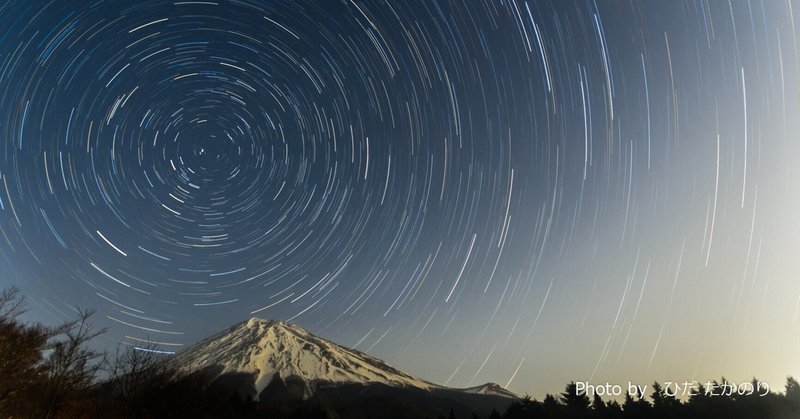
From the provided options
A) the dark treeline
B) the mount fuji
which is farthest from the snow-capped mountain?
the dark treeline

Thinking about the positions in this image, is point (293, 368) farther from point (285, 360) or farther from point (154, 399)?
point (154, 399)

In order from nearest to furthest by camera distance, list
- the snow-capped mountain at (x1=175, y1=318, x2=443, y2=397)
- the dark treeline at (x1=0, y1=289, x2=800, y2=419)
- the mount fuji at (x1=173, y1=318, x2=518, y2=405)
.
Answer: the dark treeline at (x1=0, y1=289, x2=800, y2=419) → the mount fuji at (x1=173, y1=318, x2=518, y2=405) → the snow-capped mountain at (x1=175, y1=318, x2=443, y2=397)

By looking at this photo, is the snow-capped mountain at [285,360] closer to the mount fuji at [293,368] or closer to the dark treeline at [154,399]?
the mount fuji at [293,368]

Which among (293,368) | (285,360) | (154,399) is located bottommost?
(154,399)

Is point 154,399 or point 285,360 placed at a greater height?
point 285,360

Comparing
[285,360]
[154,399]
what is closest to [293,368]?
[285,360]

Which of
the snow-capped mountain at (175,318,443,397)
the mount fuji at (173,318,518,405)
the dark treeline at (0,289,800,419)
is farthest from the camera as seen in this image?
the snow-capped mountain at (175,318,443,397)

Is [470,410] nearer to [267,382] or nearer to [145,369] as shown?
[267,382]

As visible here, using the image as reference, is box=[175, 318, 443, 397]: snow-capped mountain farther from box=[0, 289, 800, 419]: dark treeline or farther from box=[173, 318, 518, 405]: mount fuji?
box=[0, 289, 800, 419]: dark treeline
